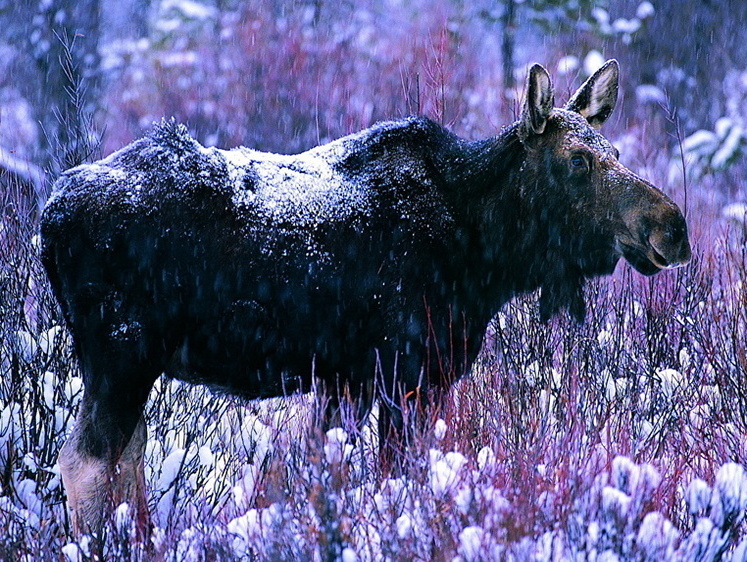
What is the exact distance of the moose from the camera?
4.53 metres

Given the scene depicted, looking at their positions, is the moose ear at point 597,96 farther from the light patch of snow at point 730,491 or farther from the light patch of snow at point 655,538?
the light patch of snow at point 655,538

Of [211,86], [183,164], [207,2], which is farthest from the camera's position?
[207,2]

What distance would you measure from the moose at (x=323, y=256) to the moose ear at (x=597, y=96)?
501 mm

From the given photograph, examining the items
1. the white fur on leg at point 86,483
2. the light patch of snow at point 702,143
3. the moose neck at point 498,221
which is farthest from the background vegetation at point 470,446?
the light patch of snow at point 702,143

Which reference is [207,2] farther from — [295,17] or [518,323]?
[518,323]

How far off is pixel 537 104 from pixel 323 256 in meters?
1.39

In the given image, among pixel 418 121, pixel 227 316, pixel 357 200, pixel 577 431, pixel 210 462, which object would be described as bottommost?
pixel 210 462

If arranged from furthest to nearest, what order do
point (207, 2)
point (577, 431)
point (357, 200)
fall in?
point (207, 2), point (357, 200), point (577, 431)

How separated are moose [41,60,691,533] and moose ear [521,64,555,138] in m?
0.01

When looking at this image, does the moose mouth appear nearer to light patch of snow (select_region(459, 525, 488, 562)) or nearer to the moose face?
the moose face

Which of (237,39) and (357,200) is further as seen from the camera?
(237,39)

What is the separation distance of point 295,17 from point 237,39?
62.7 inches

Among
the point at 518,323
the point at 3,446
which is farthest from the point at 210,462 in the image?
the point at 518,323

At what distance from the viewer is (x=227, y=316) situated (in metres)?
4.67
